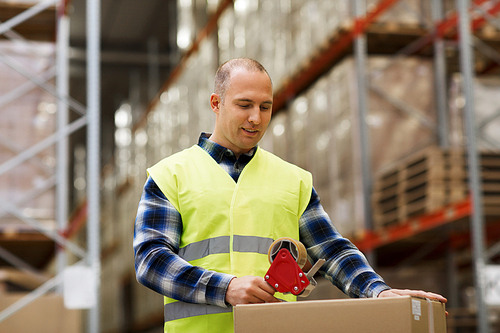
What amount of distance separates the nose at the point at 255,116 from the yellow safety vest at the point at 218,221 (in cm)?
17

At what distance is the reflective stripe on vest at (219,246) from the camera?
202 cm

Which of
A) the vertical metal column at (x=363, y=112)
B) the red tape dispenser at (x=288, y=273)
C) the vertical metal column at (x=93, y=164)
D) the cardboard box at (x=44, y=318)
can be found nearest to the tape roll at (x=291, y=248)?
the red tape dispenser at (x=288, y=273)

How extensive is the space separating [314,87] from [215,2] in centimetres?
368

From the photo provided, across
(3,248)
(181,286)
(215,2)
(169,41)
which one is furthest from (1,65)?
(169,41)

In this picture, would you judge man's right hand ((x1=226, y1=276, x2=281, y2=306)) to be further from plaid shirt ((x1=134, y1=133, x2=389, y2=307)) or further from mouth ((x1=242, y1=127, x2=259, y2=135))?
mouth ((x1=242, y1=127, x2=259, y2=135))

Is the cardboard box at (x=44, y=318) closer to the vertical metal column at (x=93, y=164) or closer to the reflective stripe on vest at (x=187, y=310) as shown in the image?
the vertical metal column at (x=93, y=164)

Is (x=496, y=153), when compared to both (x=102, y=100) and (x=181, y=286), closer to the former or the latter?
(x=181, y=286)

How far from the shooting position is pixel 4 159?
7133mm

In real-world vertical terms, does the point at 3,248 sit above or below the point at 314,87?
below

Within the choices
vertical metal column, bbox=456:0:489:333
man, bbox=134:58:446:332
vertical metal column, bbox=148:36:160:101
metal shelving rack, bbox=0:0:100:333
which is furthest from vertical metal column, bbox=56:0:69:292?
vertical metal column, bbox=148:36:160:101

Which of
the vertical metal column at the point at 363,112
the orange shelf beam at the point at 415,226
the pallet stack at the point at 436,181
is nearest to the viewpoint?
the orange shelf beam at the point at 415,226

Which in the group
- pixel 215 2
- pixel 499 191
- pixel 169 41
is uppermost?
pixel 169 41

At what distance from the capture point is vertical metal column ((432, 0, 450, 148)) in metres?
8.30

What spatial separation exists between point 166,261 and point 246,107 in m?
0.51
